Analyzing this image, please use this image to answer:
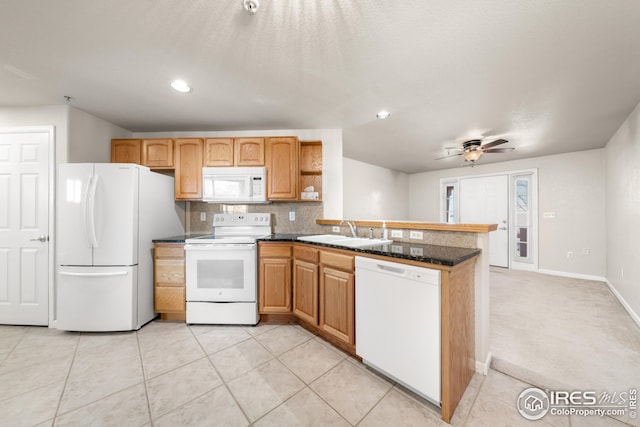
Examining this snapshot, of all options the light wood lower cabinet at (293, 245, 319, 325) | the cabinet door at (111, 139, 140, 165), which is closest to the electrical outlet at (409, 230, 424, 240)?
the light wood lower cabinet at (293, 245, 319, 325)

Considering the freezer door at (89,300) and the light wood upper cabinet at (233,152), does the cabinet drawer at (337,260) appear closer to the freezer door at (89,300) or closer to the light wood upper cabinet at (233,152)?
the light wood upper cabinet at (233,152)

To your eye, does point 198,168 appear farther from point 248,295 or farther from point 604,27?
point 604,27

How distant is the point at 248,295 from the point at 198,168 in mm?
1726

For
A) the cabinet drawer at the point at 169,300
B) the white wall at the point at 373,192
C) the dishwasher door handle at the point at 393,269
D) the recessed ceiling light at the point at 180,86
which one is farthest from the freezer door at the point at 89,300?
the white wall at the point at 373,192

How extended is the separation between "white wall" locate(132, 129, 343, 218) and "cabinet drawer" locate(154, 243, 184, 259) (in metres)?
1.61

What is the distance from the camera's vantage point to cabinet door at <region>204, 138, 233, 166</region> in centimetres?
299

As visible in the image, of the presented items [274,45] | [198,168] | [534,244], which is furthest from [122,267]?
[534,244]

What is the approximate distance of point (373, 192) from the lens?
6.04 metres

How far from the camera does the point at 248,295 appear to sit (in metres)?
2.56

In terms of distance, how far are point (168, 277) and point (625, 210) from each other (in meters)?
5.54

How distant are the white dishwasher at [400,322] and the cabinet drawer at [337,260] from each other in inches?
4.4

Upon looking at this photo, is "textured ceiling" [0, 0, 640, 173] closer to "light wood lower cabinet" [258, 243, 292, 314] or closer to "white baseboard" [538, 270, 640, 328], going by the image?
"light wood lower cabinet" [258, 243, 292, 314]

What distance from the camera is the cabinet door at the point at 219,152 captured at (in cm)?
299
